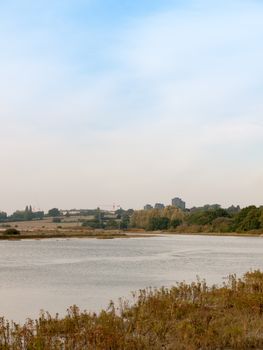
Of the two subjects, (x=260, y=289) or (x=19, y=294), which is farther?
(x=19, y=294)

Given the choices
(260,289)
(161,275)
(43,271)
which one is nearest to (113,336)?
(260,289)

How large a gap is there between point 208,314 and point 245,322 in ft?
6.35

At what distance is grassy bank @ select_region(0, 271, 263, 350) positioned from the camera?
13.4 m

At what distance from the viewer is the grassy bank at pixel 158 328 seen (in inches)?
527


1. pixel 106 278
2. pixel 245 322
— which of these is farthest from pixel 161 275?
pixel 245 322

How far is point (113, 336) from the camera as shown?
44.2 ft

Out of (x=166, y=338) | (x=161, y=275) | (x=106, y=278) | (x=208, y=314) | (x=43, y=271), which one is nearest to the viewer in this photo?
(x=166, y=338)

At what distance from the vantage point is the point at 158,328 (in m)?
15.2

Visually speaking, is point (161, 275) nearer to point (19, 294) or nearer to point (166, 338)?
point (19, 294)

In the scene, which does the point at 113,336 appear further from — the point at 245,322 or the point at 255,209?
the point at 255,209

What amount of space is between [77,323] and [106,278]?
22261mm

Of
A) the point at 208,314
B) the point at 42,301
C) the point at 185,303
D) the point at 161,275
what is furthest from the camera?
the point at 161,275

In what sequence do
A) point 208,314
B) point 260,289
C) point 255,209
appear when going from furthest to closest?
point 255,209
point 260,289
point 208,314

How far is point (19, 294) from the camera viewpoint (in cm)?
2888
